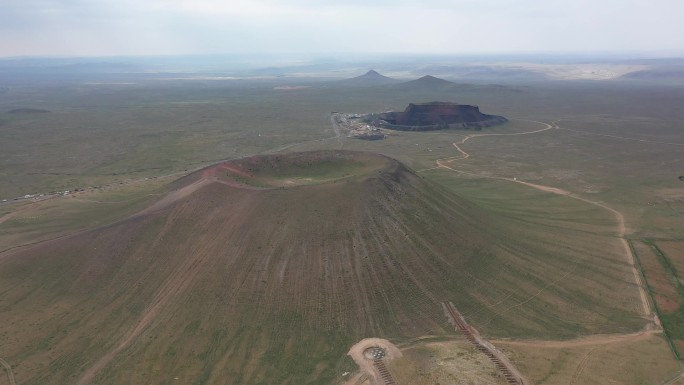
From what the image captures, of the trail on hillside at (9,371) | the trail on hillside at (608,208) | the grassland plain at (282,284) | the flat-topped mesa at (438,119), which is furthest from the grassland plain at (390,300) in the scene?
the flat-topped mesa at (438,119)

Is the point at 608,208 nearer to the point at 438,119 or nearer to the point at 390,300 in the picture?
the point at 390,300

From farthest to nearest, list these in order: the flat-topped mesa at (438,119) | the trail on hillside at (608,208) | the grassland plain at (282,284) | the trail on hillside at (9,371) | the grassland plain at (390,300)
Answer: the flat-topped mesa at (438,119) → the trail on hillside at (608,208) → the grassland plain at (282,284) → the grassland plain at (390,300) → the trail on hillside at (9,371)

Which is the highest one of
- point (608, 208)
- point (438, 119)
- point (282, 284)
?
point (438, 119)

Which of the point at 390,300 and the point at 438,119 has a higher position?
the point at 438,119

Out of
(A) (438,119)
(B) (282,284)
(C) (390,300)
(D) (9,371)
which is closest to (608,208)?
(C) (390,300)

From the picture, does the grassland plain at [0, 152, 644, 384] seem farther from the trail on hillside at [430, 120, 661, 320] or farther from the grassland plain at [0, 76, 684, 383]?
the trail on hillside at [430, 120, 661, 320]

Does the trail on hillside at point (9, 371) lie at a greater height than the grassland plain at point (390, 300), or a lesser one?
lesser

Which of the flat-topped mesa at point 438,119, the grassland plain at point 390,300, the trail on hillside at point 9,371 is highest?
the flat-topped mesa at point 438,119

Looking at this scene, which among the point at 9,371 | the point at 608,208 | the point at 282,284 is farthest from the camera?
the point at 608,208

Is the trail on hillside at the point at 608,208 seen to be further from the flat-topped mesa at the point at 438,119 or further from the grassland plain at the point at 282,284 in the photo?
the flat-topped mesa at the point at 438,119

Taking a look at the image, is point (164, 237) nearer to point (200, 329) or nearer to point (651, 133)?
point (200, 329)
